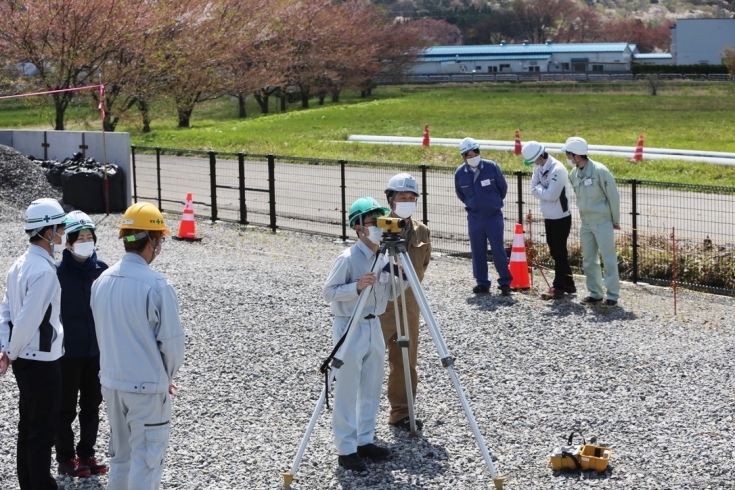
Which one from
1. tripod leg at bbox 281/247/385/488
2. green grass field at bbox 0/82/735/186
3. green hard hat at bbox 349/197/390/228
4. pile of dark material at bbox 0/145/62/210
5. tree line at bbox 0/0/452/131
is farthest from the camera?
tree line at bbox 0/0/452/131

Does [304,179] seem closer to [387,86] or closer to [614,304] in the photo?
[614,304]

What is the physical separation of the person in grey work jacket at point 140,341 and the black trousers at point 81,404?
4.45 feet

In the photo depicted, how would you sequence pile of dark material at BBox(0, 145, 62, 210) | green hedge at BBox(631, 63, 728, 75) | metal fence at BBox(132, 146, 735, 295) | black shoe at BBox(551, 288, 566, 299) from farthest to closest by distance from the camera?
green hedge at BBox(631, 63, 728, 75) → pile of dark material at BBox(0, 145, 62, 210) → metal fence at BBox(132, 146, 735, 295) → black shoe at BBox(551, 288, 566, 299)

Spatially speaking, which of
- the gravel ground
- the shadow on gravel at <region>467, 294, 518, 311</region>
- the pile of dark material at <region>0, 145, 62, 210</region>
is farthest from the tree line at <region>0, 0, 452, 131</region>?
the gravel ground

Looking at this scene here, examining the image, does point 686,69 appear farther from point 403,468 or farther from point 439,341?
point 439,341

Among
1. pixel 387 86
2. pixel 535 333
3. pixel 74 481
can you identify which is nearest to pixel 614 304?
pixel 535 333

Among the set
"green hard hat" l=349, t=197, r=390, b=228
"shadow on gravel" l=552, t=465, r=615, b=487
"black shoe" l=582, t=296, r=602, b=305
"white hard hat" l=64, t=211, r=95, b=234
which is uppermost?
"green hard hat" l=349, t=197, r=390, b=228

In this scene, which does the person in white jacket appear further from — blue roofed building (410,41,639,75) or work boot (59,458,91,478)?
blue roofed building (410,41,639,75)

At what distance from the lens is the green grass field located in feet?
99.3

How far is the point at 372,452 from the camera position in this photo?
786 centimetres

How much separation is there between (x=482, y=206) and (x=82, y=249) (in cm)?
694

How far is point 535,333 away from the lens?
11.6m

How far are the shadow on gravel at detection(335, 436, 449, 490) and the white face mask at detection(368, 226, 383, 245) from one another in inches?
62.5

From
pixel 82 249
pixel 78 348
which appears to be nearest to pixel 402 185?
pixel 82 249
